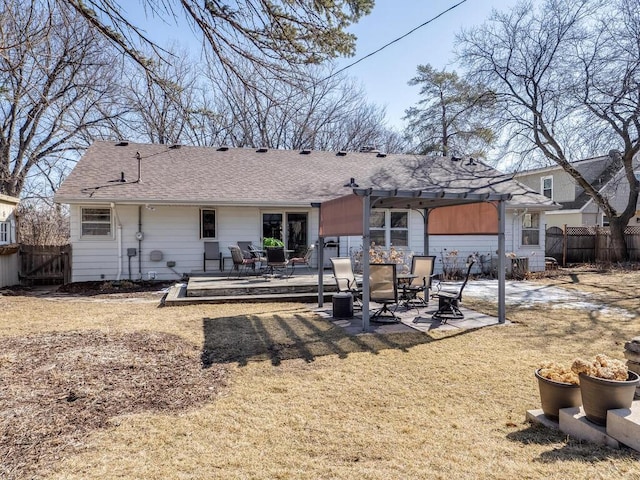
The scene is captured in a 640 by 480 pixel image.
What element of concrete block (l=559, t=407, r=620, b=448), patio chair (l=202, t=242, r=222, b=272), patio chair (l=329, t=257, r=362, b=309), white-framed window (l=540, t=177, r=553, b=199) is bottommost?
concrete block (l=559, t=407, r=620, b=448)

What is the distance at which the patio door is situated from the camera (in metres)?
13.2

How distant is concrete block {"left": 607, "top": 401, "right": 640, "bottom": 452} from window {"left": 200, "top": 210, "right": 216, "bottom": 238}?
441 inches

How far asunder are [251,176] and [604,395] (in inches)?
479

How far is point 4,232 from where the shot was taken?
38.7 ft

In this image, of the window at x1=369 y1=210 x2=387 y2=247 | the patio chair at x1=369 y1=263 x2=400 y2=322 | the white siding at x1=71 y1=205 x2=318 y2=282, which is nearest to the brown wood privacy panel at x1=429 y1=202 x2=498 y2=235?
the patio chair at x1=369 y1=263 x2=400 y2=322

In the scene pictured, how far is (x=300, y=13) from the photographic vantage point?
202 inches

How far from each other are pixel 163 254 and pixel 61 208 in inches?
496

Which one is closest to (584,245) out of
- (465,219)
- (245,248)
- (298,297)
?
(465,219)

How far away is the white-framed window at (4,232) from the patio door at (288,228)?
23.3 ft

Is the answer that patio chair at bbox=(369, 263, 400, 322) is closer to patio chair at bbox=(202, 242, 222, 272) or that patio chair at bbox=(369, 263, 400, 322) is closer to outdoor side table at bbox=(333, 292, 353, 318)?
outdoor side table at bbox=(333, 292, 353, 318)

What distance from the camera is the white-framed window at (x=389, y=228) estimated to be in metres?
13.8

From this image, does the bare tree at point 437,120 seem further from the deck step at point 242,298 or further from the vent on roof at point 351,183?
the deck step at point 242,298

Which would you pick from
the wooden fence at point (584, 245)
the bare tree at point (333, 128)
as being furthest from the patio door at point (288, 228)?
the wooden fence at point (584, 245)

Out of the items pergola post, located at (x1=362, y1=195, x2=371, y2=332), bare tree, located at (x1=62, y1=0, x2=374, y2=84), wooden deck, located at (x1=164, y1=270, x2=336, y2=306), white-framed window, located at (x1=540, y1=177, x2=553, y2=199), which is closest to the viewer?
bare tree, located at (x1=62, y1=0, x2=374, y2=84)
